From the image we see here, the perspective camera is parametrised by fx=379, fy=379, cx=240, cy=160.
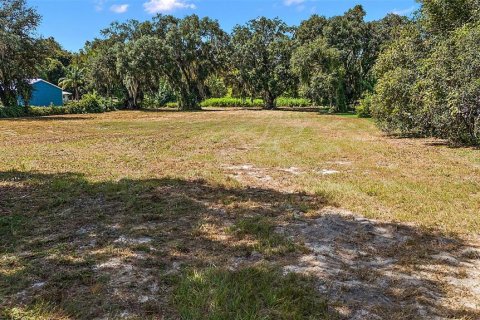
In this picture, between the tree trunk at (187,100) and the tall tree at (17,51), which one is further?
the tree trunk at (187,100)

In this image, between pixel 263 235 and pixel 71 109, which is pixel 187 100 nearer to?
pixel 71 109

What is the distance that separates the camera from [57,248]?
4.26m

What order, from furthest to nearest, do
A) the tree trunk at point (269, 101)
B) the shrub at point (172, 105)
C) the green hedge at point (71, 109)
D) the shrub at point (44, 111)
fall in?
the shrub at point (172, 105) → the tree trunk at point (269, 101) → the shrub at point (44, 111) → the green hedge at point (71, 109)

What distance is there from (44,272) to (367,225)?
3978 mm

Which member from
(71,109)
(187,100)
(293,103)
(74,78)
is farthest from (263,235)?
(74,78)

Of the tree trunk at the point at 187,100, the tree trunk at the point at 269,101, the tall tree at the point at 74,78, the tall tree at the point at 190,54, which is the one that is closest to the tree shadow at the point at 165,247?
the tall tree at the point at 190,54

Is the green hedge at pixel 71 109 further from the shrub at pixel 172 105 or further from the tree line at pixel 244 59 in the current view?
the shrub at pixel 172 105

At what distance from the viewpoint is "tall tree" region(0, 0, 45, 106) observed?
100ft

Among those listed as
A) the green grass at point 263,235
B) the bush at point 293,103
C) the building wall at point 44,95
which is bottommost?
the green grass at point 263,235

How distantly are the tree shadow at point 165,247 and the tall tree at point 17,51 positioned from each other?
29678 mm

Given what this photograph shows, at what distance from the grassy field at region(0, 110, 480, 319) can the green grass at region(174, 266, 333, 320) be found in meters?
0.01

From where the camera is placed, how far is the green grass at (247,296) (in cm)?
301

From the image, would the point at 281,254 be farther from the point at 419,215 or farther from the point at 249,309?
the point at 419,215

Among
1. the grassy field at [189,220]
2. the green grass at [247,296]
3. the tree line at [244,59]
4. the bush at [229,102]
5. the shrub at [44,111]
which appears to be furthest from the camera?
the bush at [229,102]
